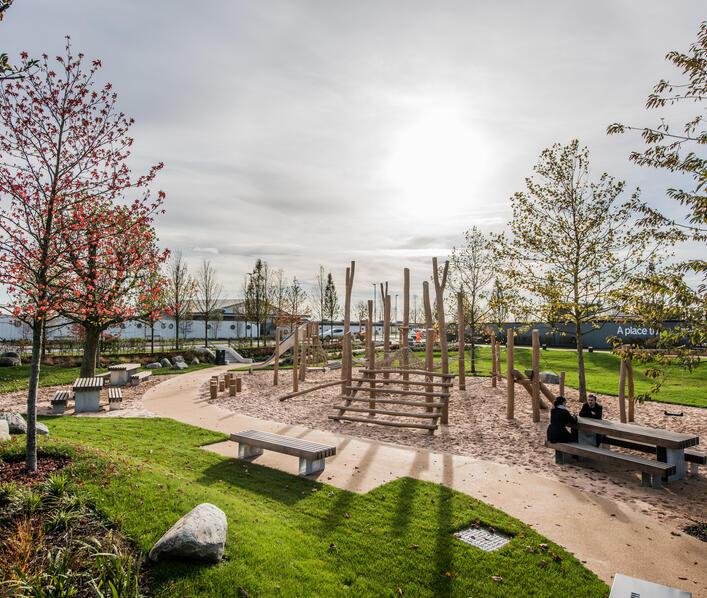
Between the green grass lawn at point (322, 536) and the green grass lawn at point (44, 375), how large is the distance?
43.8 ft

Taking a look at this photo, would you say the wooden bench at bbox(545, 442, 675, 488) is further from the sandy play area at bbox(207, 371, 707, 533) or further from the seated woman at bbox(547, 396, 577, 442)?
the seated woman at bbox(547, 396, 577, 442)

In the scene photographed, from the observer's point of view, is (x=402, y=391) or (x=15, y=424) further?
(x=402, y=391)

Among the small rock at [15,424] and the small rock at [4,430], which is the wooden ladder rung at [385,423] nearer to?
the small rock at [15,424]

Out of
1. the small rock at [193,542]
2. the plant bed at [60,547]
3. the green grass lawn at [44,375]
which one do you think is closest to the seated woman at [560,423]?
the small rock at [193,542]

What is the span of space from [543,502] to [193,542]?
16.3 feet

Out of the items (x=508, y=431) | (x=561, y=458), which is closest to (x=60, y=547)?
(x=561, y=458)

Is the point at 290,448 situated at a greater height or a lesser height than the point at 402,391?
lesser

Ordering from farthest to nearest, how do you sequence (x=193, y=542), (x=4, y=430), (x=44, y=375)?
1. (x=44, y=375)
2. (x=4, y=430)
3. (x=193, y=542)

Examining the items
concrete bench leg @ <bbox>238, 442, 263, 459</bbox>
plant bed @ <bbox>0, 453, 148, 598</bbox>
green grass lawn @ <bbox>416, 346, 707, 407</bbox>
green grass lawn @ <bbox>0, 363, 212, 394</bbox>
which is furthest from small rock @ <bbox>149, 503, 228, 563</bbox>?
green grass lawn @ <bbox>0, 363, 212, 394</bbox>

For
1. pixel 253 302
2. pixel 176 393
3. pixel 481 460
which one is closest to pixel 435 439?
pixel 481 460

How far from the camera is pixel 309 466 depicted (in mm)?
7832

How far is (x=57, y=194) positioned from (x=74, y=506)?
13.7 ft

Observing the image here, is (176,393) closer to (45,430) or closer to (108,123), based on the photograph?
(45,430)

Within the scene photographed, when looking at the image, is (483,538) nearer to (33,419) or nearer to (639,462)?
(639,462)
